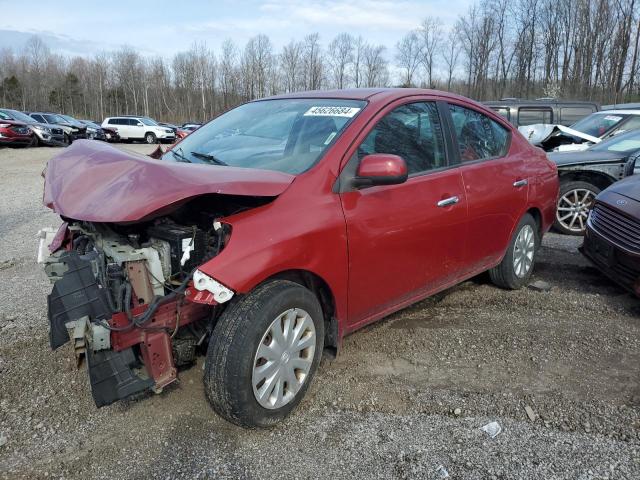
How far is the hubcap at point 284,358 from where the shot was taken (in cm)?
266

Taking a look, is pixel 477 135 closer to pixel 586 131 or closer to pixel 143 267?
pixel 143 267

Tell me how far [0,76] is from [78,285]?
84.6 metres

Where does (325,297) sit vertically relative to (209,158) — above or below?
below

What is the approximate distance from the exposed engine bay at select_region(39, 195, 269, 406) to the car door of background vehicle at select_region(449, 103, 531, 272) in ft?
6.32

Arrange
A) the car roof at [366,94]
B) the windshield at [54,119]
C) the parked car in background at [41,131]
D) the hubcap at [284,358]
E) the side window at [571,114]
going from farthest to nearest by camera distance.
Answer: the windshield at [54,119] → the parked car in background at [41,131] → the side window at [571,114] → the car roof at [366,94] → the hubcap at [284,358]

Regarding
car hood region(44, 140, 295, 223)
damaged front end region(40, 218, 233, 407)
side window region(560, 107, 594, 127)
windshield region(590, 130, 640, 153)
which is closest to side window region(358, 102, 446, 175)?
car hood region(44, 140, 295, 223)

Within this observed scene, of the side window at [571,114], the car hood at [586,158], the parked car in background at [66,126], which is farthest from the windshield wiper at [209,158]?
the parked car in background at [66,126]

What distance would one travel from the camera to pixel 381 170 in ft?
9.57

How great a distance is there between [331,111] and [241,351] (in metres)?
1.69

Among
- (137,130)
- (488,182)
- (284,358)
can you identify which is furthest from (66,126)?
(284,358)

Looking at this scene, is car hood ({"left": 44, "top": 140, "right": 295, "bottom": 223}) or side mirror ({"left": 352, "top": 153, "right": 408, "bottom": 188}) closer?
car hood ({"left": 44, "top": 140, "right": 295, "bottom": 223})

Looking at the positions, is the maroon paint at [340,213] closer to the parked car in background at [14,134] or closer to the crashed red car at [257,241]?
the crashed red car at [257,241]

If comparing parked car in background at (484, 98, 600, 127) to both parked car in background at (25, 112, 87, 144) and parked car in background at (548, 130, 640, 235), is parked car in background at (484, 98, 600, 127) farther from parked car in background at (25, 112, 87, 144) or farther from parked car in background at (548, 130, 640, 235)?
parked car in background at (25, 112, 87, 144)

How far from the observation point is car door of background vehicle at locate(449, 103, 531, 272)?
13.0 ft
